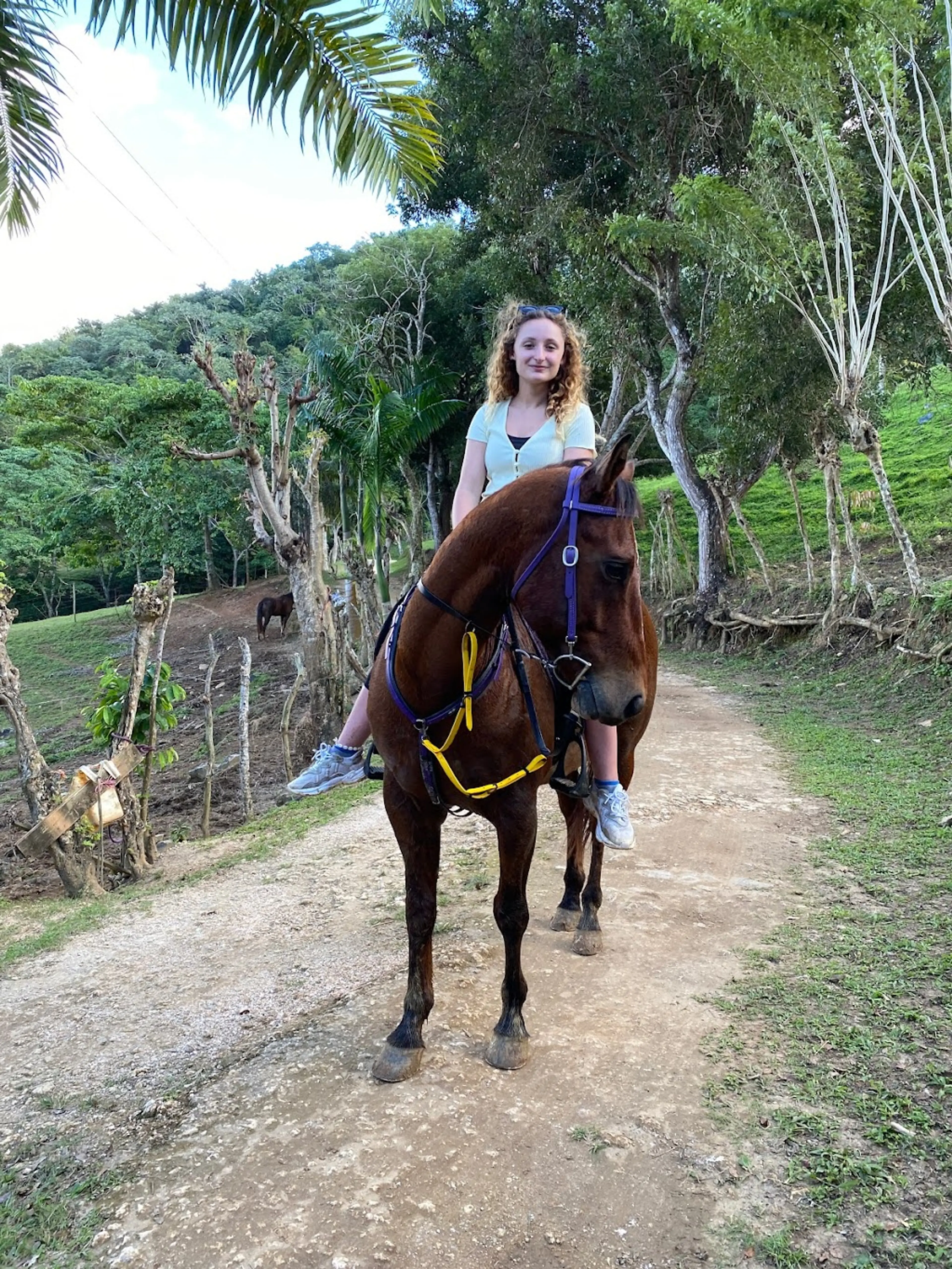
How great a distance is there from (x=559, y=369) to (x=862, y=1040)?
A: 299 centimetres

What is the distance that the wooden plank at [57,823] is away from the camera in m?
6.22

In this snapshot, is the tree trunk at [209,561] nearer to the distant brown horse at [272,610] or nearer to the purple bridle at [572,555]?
the distant brown horse at [272,610]

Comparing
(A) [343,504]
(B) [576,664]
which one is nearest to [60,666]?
(A) [343,504]

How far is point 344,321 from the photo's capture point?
838 inches

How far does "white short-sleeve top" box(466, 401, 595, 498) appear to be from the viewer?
11.0 ft

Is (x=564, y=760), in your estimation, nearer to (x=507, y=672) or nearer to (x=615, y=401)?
(x=507, y=672)

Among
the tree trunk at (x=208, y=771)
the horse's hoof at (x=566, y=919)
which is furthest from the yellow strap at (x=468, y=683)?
the tree trunk at (x=208, y=771)

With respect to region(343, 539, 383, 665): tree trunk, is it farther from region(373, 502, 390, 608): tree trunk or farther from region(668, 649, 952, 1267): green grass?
region(668, 649, 952, 1267): green grass

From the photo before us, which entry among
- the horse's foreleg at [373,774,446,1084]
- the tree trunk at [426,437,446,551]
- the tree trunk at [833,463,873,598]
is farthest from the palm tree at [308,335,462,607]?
the tree trunk at [426,437,446,551]

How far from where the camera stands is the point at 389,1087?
321cm

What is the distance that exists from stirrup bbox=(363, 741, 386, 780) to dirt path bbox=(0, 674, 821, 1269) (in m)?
1.09

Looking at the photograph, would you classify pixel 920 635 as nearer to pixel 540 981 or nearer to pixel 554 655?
pixel 540 981

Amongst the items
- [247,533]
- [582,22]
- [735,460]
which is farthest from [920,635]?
[247,533]

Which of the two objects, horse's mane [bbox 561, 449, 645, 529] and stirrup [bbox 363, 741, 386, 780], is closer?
horse's mane [bbox 561, 449, 645, 529]
